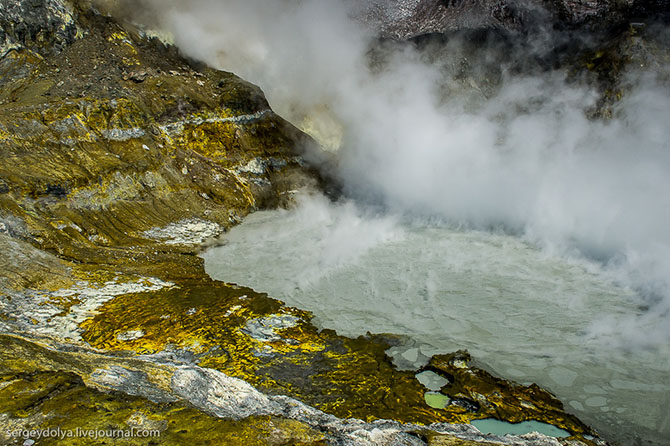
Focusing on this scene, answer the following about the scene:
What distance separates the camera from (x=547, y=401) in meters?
7.62

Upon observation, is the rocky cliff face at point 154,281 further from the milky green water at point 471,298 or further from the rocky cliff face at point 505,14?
the rocky cliff face at point 505,14

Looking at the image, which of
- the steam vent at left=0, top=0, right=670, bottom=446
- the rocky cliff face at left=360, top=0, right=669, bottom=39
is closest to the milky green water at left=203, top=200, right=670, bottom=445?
the steam vent at left=0, top=0, right=670, bottom=446

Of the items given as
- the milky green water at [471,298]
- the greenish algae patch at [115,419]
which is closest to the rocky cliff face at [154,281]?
the greenish algae patch at [115,419]

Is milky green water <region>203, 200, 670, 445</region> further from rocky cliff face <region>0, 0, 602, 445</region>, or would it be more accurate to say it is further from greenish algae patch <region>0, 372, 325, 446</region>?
greenish algae patch <region>0, 372, 325, 446</region>

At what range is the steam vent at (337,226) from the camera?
6.79 m

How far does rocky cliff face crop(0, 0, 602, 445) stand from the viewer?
18.5ft

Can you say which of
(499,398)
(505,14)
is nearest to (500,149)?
(505,14)

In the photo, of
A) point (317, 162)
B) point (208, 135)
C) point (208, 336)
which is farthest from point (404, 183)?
point (208, 336)

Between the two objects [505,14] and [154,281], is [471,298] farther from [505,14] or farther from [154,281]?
[505,14]

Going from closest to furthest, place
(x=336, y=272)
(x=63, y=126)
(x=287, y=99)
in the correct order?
(x=336, y=272)
(x=63, y=126)
(x=287, y=99)

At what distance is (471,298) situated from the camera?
11828 millimetres

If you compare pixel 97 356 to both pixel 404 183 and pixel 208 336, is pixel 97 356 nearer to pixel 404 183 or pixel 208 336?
pixel 208 336

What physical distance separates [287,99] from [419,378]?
78.1 feet

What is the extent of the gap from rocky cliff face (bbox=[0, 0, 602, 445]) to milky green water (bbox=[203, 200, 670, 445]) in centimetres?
69
